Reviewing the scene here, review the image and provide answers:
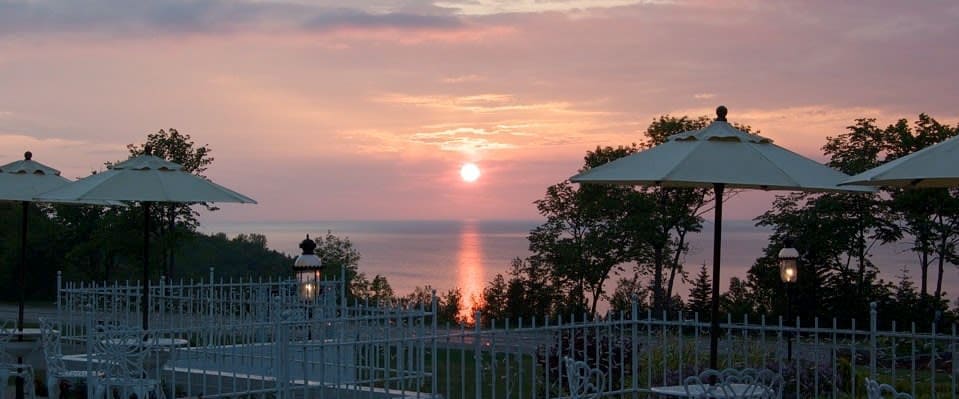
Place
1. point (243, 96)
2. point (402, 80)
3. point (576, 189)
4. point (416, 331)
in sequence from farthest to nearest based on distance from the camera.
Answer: point (576, 189) < point (402, 80) < point (243, 96) < point (416, 331)

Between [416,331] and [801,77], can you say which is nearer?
[416,331]

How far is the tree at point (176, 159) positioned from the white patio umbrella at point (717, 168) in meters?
20.9

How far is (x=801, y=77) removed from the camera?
2606cm

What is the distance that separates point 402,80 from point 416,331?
713 inches

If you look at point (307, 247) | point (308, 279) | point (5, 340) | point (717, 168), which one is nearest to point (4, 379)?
point (5, 340)

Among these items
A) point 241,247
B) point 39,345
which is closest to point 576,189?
point 241,247

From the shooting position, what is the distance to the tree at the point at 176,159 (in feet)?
92.0

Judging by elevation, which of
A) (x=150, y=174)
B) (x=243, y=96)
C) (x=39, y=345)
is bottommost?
(x=39, y=345)

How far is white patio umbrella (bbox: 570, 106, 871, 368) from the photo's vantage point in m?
8.36

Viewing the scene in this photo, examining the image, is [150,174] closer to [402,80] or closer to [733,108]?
[402,80]

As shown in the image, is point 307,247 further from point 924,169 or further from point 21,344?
point 924,169

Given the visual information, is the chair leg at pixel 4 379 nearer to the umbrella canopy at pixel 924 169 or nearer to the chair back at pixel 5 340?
the chair back at pixel 5 340

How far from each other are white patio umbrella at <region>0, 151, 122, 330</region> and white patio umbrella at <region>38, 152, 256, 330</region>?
0.97 m

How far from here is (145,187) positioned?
11.7 meters
